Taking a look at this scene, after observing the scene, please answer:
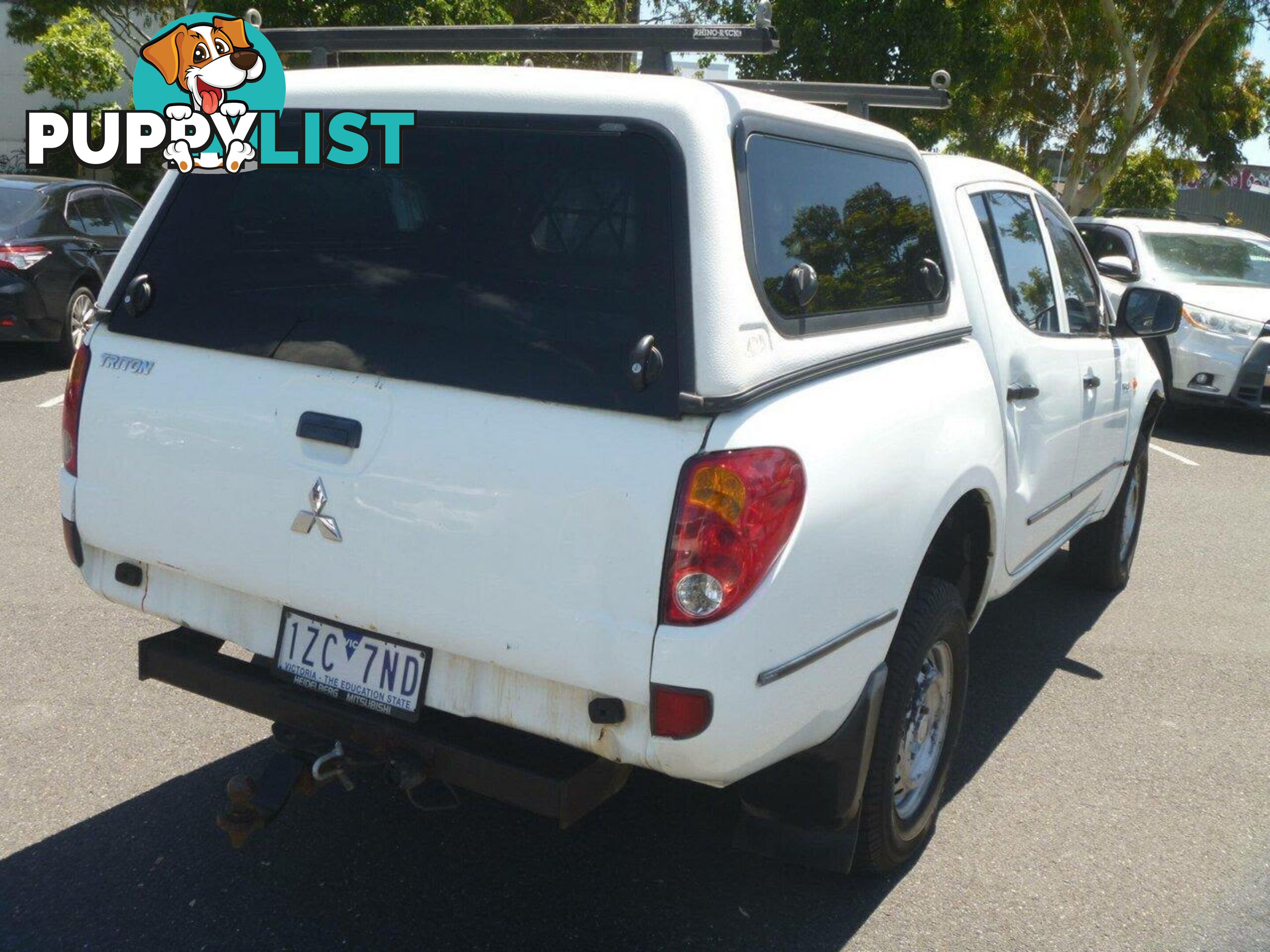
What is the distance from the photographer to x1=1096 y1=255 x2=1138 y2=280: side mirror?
25.4 ft

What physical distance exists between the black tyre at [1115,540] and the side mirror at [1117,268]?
158 centimetres

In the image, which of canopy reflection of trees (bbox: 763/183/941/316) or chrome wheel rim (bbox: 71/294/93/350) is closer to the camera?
canopy reflection of trees (bbox: 763/183/941/316)

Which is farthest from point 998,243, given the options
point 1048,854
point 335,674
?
point 335,674

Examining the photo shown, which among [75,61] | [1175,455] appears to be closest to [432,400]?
[1175,455]

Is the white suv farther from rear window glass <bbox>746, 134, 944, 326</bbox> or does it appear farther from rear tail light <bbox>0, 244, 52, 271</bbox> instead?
rear tail light <bbox>0, 244, 52, 271</bbox>

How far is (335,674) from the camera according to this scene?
301 centimetres

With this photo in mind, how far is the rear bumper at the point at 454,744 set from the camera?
2777 millimetres

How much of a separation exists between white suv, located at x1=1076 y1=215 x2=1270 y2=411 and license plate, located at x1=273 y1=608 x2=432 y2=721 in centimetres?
743

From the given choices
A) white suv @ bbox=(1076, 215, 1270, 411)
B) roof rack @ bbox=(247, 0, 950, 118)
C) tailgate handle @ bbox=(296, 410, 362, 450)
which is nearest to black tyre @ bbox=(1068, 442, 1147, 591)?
roof rack @ bbox=(247, 0, 950, 118)

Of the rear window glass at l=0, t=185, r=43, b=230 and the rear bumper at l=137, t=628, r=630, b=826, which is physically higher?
the rear window glass at l=0, t=185, r=43, b=230

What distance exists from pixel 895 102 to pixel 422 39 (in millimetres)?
1713

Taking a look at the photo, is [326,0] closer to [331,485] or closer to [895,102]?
[895,102]

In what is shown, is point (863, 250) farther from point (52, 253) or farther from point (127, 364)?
point (52, 253)

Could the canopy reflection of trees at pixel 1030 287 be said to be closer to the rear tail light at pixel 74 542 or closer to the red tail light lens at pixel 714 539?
the red tail light lens at pixel 714 539
